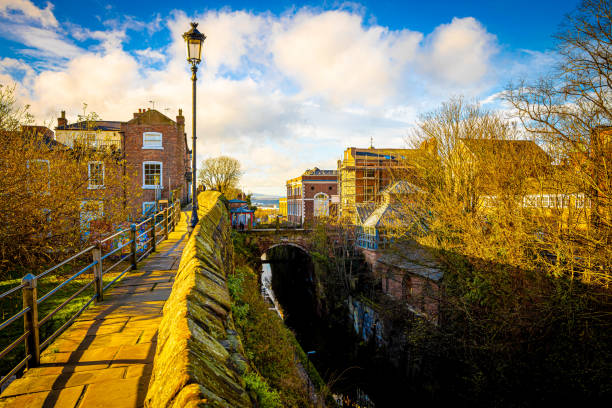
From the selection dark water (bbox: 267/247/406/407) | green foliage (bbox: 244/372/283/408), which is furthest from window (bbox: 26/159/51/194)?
dark water (bbox: 267/247/406/407)

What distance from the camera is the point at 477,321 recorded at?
11453 millimetres

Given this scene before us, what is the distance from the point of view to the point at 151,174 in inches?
941

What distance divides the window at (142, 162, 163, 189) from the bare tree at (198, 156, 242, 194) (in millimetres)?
26395

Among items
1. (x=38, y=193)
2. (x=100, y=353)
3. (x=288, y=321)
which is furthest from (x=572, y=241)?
(x=288, y=321)

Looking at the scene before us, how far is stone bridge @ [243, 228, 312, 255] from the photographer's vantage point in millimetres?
28156

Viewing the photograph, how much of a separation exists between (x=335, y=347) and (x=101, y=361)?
60.7 feet

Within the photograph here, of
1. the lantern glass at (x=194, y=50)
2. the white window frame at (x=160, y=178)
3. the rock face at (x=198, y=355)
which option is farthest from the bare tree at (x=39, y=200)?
the white window frame at (x=160, y=178)

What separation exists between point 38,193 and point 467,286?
Answer: 13784mm

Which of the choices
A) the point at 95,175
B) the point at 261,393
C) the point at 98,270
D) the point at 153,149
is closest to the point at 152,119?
the point at 153,149

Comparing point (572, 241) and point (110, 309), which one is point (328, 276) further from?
point (110, 309)

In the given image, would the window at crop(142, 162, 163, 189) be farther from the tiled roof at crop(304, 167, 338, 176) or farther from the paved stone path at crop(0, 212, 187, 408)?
the tiled roof at crop(304, 167, 338, 176)

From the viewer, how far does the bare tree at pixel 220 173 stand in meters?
51.7

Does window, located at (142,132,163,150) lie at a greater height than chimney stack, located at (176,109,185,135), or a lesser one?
lesser

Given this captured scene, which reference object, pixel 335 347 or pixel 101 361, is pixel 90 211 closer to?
pixel 101 361
